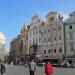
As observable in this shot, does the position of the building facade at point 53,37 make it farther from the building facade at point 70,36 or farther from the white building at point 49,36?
the building facade at point 70,36

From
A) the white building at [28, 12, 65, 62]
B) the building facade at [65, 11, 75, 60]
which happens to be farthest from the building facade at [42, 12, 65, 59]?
the building facade at [65, 11, 75, 60]

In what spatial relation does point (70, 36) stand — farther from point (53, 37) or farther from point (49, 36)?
point (49, 36)

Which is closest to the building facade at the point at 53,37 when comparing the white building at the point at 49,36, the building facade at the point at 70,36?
the white building at the point at 49,36

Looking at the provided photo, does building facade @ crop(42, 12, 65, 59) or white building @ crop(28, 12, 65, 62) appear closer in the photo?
building facade @ crop(42, 12, 65, 59)

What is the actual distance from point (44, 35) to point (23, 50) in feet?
71.0

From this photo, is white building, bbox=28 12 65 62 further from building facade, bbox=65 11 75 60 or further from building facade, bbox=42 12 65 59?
building facade, bbox=65 11 75 60

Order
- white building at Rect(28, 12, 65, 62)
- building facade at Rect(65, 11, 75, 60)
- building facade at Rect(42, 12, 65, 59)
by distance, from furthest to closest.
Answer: white building at Rect(28, 12, 65, 62)
building facade at Rect(42, 12, 65, 59)
building facade at Rect(65, 11, 75, 60)

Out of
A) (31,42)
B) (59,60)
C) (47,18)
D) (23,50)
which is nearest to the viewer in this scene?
(59,60)

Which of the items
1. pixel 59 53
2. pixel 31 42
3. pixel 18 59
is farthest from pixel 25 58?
pixel 59 53

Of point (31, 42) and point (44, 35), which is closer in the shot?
point (44, 35)

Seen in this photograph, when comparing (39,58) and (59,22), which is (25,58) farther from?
(59,22)

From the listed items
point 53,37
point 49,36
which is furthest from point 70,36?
point 49,36

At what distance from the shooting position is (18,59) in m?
111

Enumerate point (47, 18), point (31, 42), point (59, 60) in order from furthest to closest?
point (31, 42) → point (47, 18) → point (59, 60)
